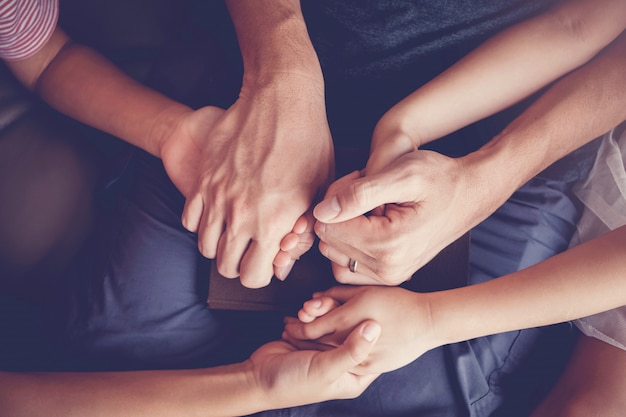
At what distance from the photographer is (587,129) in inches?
33.9

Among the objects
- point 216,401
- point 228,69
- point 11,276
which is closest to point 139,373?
point 216,401

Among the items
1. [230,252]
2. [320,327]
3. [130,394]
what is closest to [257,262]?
[230,252]

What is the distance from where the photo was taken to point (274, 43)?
87cm

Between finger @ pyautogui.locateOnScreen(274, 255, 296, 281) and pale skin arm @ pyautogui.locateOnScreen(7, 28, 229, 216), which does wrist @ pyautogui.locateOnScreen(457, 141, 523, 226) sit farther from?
pale skin arm @ pyautogui.locateOnScreen(7, 28, 229, 216)

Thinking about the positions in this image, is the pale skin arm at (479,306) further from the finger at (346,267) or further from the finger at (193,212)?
the finger at (193,212)

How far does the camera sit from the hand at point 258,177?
0.78 metres

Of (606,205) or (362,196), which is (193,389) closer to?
(362,196)

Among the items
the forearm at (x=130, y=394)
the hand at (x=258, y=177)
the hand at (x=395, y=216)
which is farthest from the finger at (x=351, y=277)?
the forearm at (x=130, y=394)

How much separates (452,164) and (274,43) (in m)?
0.38

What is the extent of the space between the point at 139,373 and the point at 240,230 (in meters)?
0.31

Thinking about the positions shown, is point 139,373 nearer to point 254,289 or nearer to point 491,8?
point 254,289

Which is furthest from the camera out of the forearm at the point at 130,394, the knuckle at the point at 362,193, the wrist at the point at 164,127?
the wrist at the point at 164,127

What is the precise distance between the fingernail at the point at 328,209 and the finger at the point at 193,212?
22 cm

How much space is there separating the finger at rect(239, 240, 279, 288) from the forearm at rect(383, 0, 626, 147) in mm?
303
